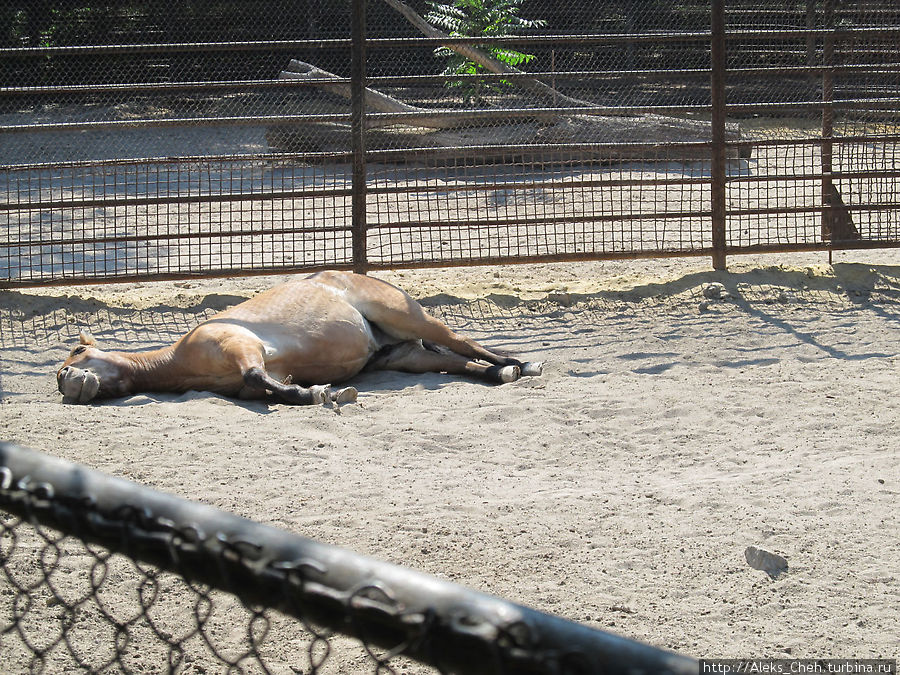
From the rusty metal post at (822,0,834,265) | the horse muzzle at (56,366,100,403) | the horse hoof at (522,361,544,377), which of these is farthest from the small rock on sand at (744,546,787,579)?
the rusty metal post at (822,0,834,265)

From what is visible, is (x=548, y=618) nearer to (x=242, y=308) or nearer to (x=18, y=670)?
(x=18, y=670)

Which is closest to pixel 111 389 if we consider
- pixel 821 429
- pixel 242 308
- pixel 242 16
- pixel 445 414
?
pixel 242 308

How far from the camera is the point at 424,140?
12328 mm

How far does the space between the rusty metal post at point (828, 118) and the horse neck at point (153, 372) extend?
5051mm

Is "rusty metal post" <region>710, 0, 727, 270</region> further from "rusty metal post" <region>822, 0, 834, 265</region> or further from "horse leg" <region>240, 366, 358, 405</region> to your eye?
"horse leg" <region>240, 366, 358, 405</region>

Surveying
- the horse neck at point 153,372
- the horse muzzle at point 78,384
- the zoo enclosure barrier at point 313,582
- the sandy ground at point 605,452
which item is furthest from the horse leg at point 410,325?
the zoo enclosure barrier at point 313,582

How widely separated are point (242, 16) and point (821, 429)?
11.5 m

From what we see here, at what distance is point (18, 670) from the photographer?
8.75ft

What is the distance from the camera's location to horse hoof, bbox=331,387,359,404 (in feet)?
16.9

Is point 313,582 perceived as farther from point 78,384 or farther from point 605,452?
point 78,384

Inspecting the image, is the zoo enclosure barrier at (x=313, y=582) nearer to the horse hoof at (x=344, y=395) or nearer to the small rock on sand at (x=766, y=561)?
the small rock on sand at (x=766, y=561)

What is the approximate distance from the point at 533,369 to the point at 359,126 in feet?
8.63

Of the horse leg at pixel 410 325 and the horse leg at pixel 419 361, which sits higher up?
the horse leg at pixel 410 325

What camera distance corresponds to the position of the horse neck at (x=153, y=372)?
217 inches
